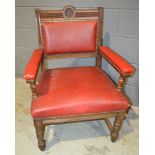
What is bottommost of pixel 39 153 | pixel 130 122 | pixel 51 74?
pixel 39 153

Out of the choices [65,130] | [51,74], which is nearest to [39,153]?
[65,130]

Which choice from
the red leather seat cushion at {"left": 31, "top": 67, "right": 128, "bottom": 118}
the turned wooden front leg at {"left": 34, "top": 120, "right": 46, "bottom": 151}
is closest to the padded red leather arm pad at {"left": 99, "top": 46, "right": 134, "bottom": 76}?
the red leather seat cushion at {"left": 31, "top": 67, "right": 128, "bottom": 118}

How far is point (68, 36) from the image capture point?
156 cm

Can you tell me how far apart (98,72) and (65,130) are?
1.91 feet

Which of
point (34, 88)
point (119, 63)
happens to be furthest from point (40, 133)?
point (119, 63)

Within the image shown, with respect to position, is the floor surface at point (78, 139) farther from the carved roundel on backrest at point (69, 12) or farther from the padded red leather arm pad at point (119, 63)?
the carved roundel on backrest at point (69, 12)

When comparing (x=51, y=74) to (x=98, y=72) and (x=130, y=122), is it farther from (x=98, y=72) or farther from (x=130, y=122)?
(x=130, y=122)

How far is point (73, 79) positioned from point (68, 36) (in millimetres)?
362

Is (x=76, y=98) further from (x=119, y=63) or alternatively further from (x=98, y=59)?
(x=98, y=59)

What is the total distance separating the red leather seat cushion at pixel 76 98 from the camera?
1212mm

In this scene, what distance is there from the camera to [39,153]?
1469 mm

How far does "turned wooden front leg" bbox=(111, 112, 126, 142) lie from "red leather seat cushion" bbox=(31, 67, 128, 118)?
0.29 ft
